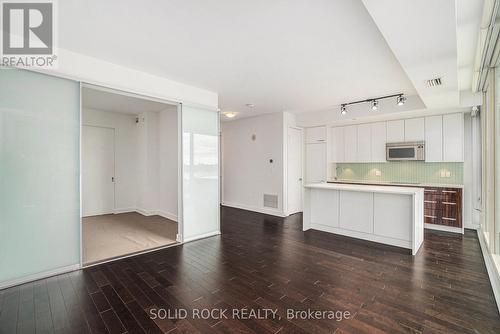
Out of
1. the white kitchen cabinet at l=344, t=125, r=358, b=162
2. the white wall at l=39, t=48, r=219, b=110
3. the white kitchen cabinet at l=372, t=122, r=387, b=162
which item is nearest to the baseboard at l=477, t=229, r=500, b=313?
the white kitchen cabinet at l=372, t=122, r=387, b=162

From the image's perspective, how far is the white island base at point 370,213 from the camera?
144 inches

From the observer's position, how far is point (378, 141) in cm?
580

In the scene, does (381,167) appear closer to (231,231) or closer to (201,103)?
(231,231)

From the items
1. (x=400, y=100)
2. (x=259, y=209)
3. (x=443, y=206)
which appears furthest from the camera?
(x=259, y=209)

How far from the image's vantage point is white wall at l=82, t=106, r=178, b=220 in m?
5.69

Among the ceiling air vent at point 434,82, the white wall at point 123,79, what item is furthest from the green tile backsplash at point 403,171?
the white wall at point 123,79

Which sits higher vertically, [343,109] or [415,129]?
[343,109]

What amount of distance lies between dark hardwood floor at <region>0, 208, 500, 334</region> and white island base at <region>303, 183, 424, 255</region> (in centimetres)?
30

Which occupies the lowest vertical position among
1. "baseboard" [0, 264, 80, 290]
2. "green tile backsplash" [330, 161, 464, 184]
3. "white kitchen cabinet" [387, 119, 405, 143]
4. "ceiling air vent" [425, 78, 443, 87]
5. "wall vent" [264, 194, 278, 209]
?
"baseboard" [0, 264, 80, 290]

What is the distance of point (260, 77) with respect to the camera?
149 inches

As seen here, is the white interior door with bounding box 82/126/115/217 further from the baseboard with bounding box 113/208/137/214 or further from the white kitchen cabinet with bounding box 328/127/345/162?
the white kitchen cabinet with bounding box 328/127/345/162

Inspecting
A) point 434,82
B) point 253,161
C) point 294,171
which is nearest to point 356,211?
point 434,82

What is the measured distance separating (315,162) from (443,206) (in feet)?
9.72

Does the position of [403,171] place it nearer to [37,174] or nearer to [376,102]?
[376,102]
